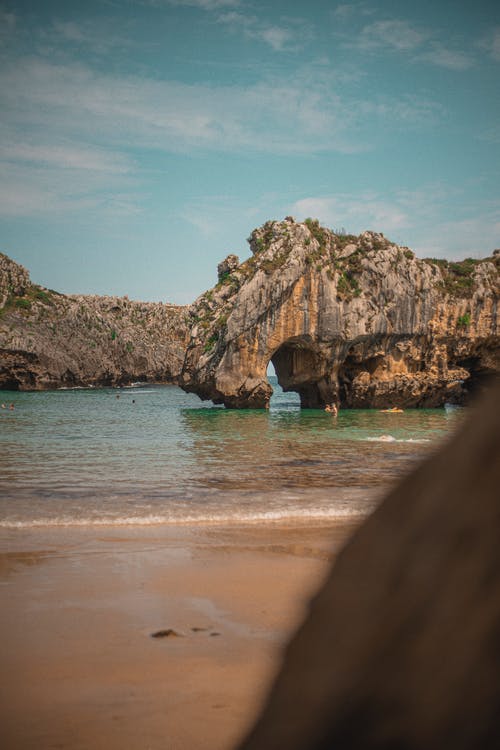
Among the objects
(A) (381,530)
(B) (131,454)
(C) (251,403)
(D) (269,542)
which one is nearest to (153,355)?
(C) (251,403)

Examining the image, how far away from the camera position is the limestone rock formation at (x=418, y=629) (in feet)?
2.27

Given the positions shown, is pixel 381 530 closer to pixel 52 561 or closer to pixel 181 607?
pixel 181 607

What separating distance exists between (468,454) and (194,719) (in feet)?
11.4

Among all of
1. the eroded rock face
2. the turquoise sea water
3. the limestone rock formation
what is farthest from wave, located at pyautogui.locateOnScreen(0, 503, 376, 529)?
the eroded rock face

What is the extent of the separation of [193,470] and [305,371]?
2604 centimetres

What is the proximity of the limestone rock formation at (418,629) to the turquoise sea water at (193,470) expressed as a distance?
28.2ft

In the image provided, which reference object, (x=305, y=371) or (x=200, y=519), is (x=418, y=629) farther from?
(x=305, y=371)

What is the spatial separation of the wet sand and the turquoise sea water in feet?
4.89

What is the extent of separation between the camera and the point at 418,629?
2.34 ft

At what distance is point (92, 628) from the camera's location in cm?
492

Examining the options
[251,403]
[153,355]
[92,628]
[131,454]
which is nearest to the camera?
[92,628]

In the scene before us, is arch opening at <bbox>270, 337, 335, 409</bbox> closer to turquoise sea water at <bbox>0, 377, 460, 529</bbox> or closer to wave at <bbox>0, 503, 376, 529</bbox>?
turquoise sea water at <bbox>0, 377, 460, 529</bbox>

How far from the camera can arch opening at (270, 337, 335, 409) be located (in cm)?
3819

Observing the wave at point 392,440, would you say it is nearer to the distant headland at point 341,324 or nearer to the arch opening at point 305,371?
the distant headland at point 341,324
